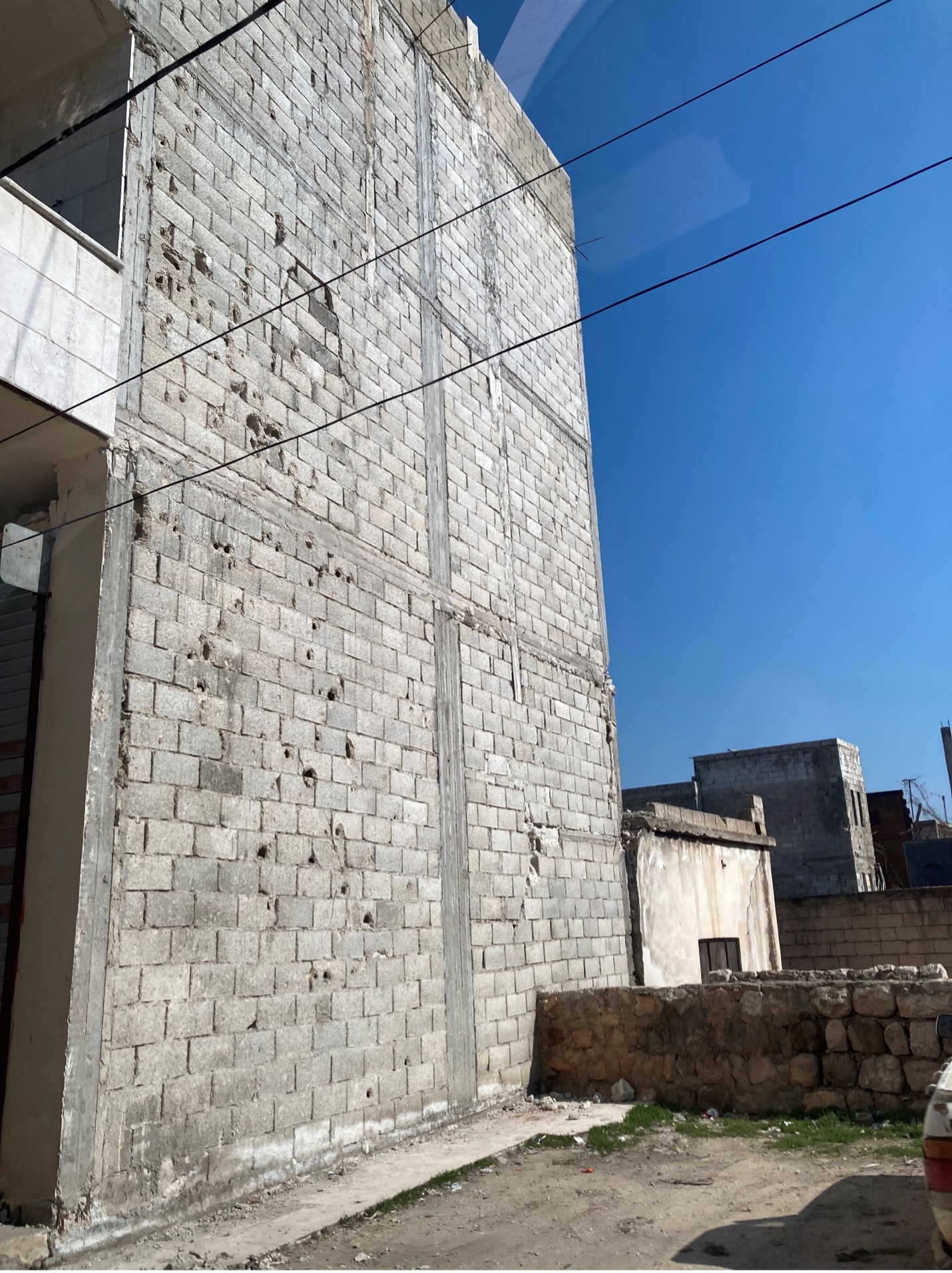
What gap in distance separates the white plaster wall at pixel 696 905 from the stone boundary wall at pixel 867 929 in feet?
6.79

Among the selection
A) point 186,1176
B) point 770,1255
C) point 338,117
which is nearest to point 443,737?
point 186,1176

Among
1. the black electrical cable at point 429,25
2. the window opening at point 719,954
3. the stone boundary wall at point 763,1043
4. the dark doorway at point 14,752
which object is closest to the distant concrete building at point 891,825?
the window opening at point 719,954

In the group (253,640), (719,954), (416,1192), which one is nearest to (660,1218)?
(416,1192)

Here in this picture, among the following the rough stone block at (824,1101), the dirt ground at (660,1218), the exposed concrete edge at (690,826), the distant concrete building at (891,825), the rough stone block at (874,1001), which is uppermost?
the distant concrete building at (891,825)

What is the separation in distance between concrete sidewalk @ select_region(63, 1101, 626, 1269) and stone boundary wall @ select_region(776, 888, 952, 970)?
1027 centimetres

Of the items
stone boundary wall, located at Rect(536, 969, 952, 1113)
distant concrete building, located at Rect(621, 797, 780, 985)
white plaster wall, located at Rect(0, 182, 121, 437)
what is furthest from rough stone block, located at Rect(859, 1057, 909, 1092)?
white plaster wall, located at Rect(0, 182, 121, 437)

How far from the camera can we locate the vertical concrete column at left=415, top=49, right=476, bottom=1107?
8336 millimetres

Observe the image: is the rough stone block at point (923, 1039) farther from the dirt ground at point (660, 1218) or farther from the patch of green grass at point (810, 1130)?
the dirt ground at point (660, 1218)

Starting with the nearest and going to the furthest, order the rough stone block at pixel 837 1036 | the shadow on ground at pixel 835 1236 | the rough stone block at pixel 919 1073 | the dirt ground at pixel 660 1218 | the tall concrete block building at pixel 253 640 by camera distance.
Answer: the shadow on ground at pixel 835 1236
the dirt ground at pixel 660 1218
the tall concrete block building at pixel 253 640
the rough stone block at pixel 919 1073
the rough stone block at pixel 837 1036

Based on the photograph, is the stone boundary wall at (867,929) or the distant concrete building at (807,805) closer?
the stone boundary wall at (867,929)

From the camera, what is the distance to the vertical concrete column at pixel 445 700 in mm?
8336

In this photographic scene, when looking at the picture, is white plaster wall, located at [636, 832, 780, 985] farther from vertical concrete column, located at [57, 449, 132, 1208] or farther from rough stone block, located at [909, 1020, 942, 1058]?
vertical concrete column, located at [57, 449, 132, 1208]

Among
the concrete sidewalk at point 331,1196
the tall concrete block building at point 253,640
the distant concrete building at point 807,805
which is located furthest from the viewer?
the distant concrete building at point 807,805

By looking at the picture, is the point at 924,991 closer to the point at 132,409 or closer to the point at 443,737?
the point at 443,737
